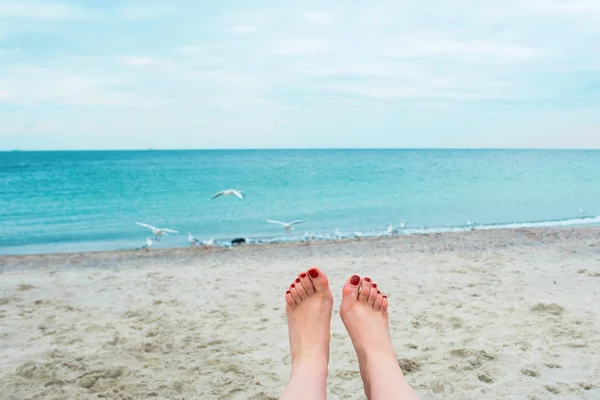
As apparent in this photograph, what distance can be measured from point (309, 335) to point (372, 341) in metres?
0.29

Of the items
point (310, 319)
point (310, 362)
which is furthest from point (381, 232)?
point (310, 362)

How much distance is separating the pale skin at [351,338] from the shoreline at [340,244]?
4.35 meters

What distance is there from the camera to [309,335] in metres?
2.27

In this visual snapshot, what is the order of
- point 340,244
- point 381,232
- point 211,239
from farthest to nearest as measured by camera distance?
point 381,232, point 211,239, point 340,244

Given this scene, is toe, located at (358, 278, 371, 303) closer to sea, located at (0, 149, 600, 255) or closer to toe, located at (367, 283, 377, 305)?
toe, located at (367, 283, 377, 305)

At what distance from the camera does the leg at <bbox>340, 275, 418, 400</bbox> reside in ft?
5.71

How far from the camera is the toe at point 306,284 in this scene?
2574 millimetres

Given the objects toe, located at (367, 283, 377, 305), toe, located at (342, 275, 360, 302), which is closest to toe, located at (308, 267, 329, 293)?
toe, located at (342, 275, 360, 302)

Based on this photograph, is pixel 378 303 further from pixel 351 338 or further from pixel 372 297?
pixel 351 338

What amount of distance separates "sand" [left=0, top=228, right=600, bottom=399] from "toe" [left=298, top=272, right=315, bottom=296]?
42 cm

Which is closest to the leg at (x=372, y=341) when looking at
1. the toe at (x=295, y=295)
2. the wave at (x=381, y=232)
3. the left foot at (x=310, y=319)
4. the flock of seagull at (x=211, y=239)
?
the left foot at (x=310, y=319)

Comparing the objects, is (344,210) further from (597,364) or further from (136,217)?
(597,364)

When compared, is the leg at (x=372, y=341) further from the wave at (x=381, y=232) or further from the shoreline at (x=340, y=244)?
the wave at (x=381, y=232)

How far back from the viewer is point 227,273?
5.12m
